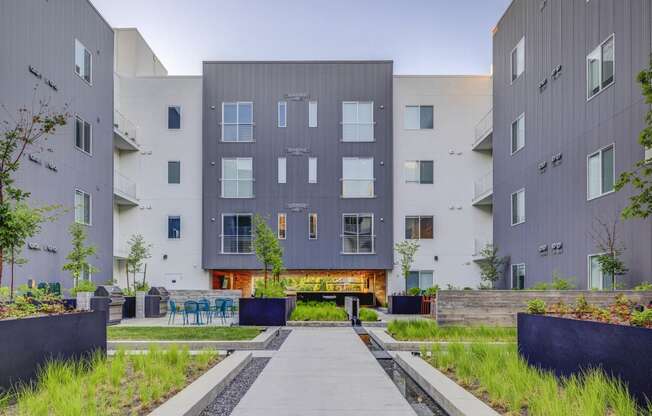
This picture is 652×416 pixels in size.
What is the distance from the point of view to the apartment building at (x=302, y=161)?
2853 cm

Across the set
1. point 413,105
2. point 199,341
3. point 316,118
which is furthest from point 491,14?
point 199,341

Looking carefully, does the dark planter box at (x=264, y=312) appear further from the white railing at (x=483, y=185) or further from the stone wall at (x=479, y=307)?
the white railing at (x=483, y=185)

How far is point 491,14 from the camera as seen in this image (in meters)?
26.9

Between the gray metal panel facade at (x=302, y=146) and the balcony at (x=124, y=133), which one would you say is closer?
the balcony at (x=124, y=133)

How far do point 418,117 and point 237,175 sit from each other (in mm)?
9452

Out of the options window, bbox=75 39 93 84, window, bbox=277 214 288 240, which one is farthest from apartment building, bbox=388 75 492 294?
window, bbox=75 39 93 84

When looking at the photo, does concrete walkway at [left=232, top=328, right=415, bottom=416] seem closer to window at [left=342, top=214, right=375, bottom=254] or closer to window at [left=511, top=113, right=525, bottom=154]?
window at [left=511, top=113, right=525, bottom=154]

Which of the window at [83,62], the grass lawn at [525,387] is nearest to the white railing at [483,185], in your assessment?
the window at [83,62]

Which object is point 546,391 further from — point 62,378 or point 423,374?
point 62,378

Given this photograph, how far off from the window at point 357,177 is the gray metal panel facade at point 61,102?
1099cm

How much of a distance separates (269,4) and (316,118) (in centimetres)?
773

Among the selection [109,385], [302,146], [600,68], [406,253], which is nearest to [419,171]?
[406,253]

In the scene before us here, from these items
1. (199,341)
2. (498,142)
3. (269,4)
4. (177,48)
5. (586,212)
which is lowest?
(199,341)

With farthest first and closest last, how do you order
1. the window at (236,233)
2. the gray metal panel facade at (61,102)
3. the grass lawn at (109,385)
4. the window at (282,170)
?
the window at (282,170)
the window at (236,233)
the gray metal panel facade at (61,102)
the grass lawn at (109,385)
